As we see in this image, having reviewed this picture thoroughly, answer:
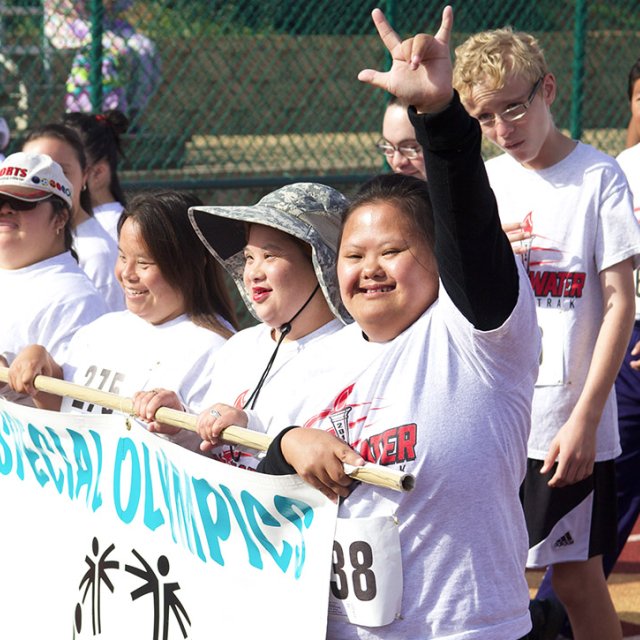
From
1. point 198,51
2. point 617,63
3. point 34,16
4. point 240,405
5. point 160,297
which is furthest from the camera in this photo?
point 617,63

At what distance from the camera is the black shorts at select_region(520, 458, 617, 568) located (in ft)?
12.7

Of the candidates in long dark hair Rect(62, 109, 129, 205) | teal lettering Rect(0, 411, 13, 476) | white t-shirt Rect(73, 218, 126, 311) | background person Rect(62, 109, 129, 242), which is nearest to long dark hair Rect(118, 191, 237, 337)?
teal lettering Rect(0, 411, 13, 476)

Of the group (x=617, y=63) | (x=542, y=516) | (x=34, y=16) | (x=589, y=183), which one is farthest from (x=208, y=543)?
(x=617, y=63)

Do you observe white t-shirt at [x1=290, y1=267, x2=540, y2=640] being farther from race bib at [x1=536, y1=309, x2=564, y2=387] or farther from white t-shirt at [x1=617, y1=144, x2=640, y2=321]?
white t-shirt at [x1=617, y1=144, x2=640, y2=321]

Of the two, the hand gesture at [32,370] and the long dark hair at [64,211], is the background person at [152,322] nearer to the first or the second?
the hand gesture at [32,370]

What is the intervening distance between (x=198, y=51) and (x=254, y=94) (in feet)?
1.59

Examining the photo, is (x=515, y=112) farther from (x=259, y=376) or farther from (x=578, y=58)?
(x=578, y=58)

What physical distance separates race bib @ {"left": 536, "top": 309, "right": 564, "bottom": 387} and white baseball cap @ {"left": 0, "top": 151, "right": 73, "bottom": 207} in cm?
183

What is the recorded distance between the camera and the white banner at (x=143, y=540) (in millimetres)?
2623

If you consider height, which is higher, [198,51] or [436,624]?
[198,51]

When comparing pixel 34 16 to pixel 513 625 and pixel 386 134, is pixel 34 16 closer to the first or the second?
pixel 386 134

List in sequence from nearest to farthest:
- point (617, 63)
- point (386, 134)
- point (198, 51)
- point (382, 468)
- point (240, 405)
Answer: point (382, 468) → point (240, 405) → point (386, 134) → point (198, 51) → point (617, 63)

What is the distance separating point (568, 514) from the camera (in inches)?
154

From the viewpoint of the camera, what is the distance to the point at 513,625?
2.49 m
